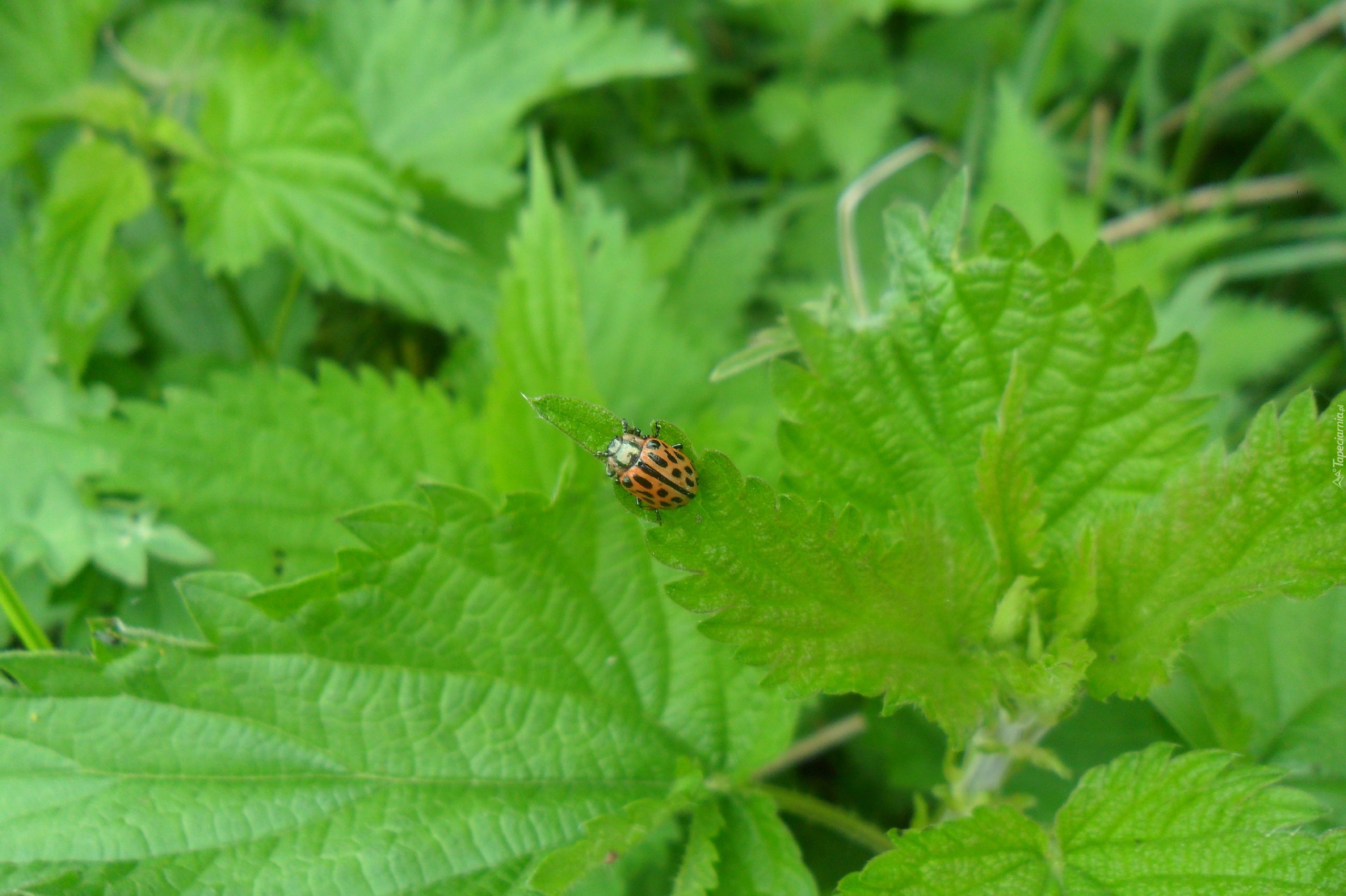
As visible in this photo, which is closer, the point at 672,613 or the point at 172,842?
the point at 172,842

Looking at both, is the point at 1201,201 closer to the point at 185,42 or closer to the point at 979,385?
the point at 979,385

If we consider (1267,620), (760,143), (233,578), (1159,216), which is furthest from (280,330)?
(1159,216)

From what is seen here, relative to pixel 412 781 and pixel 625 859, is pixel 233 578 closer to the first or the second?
pixel 412 781

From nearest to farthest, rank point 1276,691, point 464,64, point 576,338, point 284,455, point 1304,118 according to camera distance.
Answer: point 1276,691 → point 576,338 → point 284,455 → point 464,64 → point 1304,118

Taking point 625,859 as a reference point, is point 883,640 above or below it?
above

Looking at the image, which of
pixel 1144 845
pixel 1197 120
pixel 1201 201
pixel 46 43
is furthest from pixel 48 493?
pixel 1197 120

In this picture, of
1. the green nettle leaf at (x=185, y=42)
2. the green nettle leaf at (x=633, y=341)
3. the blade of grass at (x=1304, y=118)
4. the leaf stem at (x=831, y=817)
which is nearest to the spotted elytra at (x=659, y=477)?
the leaf stem at (x=831, y=817)

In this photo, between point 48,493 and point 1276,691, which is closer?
point 1276,691

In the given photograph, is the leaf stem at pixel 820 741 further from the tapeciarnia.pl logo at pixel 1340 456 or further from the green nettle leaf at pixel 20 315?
the green nettle leaf at pixel 20 315

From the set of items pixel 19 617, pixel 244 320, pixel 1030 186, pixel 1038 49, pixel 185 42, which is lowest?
pixel 19 617
